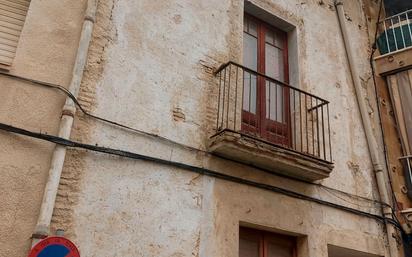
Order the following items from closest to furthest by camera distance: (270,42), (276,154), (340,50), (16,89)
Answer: (16,89), (276,154), (270,42), (340,50)

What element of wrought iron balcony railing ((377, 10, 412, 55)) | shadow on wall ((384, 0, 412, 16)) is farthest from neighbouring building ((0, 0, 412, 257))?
shadow on wall ((384, 0, 412, 16))

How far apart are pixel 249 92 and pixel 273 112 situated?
50 cm

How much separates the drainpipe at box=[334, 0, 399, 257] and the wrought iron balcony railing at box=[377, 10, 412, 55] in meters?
1.02

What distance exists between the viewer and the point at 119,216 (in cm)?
438

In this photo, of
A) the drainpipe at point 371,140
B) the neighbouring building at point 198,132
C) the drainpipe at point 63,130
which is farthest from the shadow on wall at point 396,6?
the drainpipe at point 63,130

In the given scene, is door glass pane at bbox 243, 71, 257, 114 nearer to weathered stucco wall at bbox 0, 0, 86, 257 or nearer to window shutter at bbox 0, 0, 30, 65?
weathered stucco wall at bbox 0, 0, 86, 257

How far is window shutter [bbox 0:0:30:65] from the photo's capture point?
4488 mm

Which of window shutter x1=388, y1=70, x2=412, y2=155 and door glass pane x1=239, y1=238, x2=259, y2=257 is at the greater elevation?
window shutter x1=388, y1=70, x2=412, y2=155

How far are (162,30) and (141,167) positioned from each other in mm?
1950

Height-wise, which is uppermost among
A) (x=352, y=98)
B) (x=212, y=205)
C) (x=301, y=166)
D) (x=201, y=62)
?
(x=352, y=98)

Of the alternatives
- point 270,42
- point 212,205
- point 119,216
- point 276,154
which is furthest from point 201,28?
point 119,216

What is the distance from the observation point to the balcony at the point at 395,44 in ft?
25.8

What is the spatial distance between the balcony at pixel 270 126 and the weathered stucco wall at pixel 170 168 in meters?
0.19

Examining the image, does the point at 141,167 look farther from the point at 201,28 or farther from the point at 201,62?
the point at 201,28
